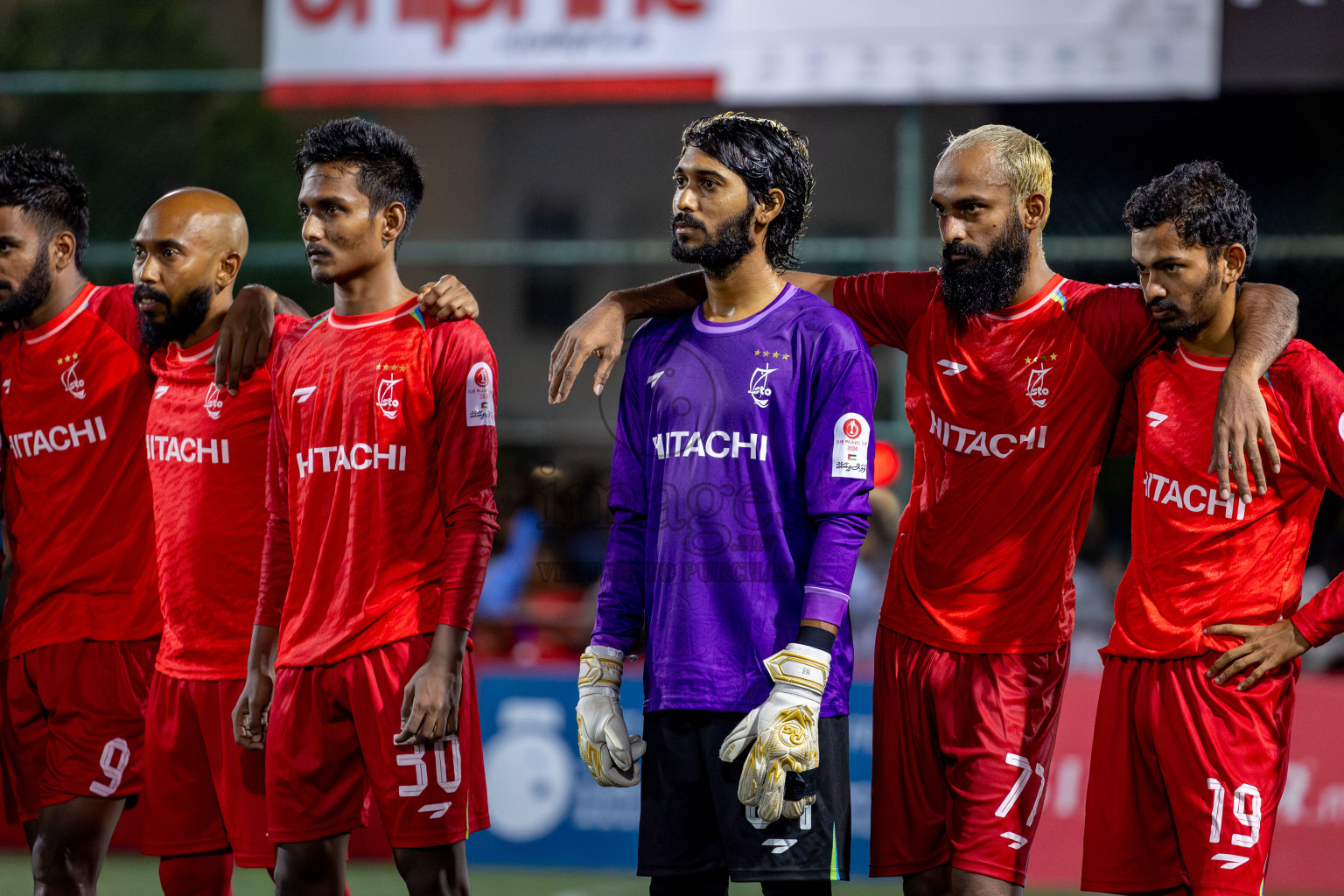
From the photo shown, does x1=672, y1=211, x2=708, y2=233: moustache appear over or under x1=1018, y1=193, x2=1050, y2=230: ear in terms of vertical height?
under

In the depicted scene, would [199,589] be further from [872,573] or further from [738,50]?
[738,50]

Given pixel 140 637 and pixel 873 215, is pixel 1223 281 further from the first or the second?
pixel 873 215

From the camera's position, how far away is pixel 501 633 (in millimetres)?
8680

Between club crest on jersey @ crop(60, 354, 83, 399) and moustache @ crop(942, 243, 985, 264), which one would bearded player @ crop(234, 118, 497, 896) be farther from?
→ moustache @ crop(942, 243, 985, 264)

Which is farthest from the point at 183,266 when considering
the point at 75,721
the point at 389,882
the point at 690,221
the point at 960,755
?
the point at 389,882

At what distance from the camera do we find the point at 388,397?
3.93 metres

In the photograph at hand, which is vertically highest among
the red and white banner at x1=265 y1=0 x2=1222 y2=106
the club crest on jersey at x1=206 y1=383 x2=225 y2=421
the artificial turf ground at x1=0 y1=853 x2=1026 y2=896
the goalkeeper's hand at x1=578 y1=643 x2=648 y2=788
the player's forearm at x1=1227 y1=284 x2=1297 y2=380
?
the red and white banner at x1=265 y1=0 x2=1222 y2=106

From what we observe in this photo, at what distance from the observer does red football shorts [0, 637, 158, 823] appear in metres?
4.59

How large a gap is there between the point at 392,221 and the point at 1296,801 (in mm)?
5464

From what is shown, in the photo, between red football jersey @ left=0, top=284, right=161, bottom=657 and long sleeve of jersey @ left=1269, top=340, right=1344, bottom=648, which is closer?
long sleeve of jersey @ left=1269, top=340, right=1344, bottom=648

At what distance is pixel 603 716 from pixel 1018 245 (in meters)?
1.75

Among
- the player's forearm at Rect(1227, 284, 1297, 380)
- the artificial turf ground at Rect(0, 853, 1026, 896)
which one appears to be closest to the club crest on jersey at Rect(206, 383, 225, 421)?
the player's forearm at Rect(1227, 284, 1297, 380)

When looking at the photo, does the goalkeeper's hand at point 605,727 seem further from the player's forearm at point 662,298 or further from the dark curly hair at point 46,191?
the dark curly hair at point 46,191

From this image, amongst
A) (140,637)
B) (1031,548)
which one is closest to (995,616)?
(1031,548)
